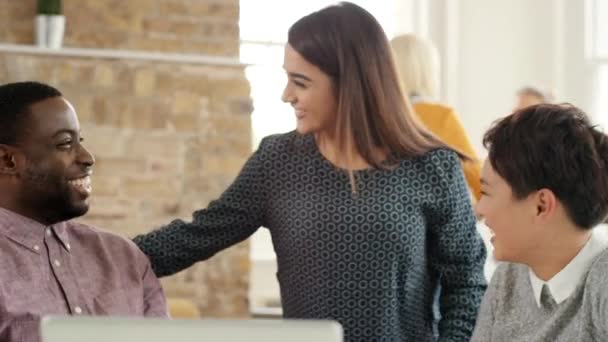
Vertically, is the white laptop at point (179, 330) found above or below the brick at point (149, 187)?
above

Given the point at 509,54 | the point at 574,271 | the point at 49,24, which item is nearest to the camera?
the point at 574,271

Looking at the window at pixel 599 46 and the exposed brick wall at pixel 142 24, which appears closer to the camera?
the exposed brick wall at pixel 142 24

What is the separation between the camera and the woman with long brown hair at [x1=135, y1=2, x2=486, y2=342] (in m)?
2.66

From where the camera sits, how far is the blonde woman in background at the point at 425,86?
397cm

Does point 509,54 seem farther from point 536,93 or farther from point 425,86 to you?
point 425,86

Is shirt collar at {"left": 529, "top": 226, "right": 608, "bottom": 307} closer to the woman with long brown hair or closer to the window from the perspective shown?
the woman with long brown hair

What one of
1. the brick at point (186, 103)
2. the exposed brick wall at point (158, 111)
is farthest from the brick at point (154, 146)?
the brick at point (186, 103)

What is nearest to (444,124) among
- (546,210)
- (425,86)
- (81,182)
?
(425,86)

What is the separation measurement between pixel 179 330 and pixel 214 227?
4.62ft

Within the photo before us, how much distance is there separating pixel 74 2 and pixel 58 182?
249 cm

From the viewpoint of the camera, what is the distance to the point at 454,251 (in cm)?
274

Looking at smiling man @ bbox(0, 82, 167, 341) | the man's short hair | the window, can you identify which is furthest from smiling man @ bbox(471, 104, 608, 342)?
the window

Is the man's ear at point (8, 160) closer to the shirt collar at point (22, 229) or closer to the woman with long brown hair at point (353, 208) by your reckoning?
the shirt collar at point (22, 229)

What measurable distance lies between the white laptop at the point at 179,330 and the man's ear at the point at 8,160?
1.10 m
